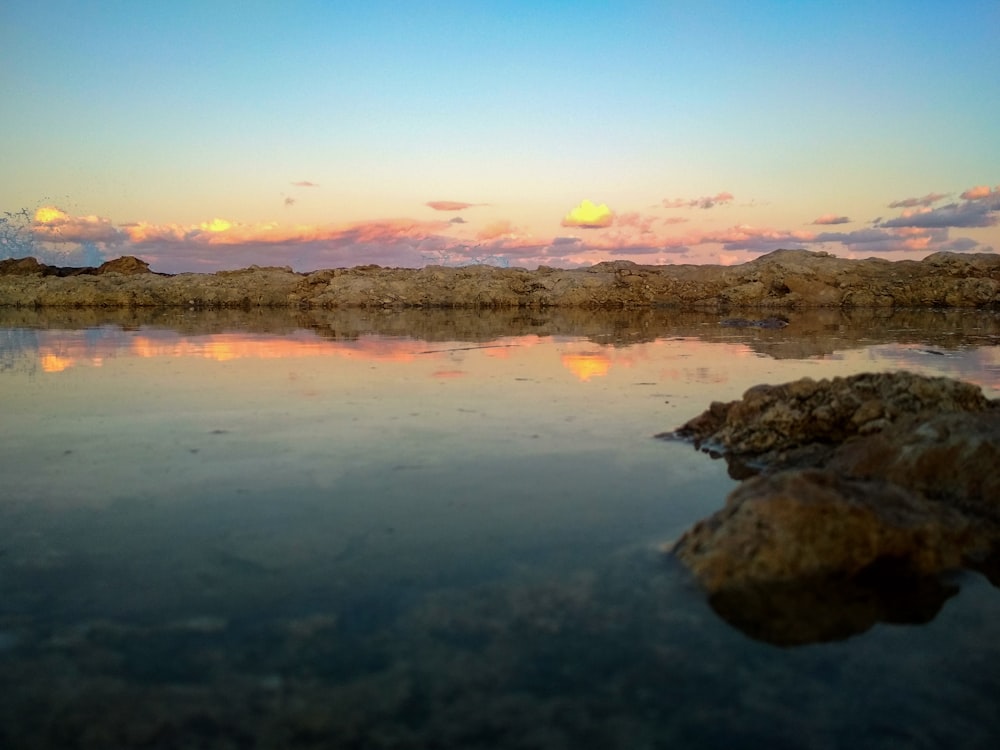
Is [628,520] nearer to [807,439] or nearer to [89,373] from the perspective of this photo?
[807,439]

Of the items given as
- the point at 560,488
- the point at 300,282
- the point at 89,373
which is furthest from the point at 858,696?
the point at 300,282

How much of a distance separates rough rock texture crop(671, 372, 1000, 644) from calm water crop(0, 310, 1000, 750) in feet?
0.40

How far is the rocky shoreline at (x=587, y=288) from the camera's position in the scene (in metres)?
29.6

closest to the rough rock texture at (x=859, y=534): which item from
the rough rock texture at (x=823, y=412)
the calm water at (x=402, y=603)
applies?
the calm water at (x=402, y=603)

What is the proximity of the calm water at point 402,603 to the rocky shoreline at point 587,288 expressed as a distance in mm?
24919

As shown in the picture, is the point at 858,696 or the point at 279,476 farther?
the point at 279,476

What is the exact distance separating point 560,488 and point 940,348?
34.0ft

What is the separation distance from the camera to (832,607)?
2.67 metres

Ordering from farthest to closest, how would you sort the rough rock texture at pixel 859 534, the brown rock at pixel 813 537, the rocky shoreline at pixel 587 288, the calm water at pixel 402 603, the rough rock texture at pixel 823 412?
the rocky shoreline at pixel 587 288, the rough rock texture at pixel 823 412, the brown rock at pixel 813 537, the rough rock texture at pixel 859 534, the calm water at pixel 402 603

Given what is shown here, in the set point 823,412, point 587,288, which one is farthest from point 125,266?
point 823,412

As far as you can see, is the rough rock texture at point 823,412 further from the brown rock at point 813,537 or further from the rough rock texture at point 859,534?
the brown rock at point 813,537

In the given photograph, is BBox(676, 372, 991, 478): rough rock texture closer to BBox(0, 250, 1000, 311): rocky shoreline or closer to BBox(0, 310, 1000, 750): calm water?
BBox(0, 310, 1000, 750): calm water

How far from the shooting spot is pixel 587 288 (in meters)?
31.2

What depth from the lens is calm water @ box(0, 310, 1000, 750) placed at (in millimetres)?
2020
